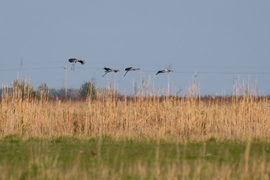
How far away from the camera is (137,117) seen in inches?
672

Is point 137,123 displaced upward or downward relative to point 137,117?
downward

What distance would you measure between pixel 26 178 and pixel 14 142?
674 cm

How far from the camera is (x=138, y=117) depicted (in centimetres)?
1709

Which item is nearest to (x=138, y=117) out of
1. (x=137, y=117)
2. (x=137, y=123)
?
A: (x=137, y=117)

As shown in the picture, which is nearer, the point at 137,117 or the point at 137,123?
the point at 137,123

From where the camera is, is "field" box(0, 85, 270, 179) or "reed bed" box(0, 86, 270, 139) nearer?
"field" box(0, 85, 270, 179)

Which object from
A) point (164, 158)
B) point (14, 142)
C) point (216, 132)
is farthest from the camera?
point (216, 132)

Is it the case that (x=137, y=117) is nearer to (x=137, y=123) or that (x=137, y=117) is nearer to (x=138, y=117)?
(x=138, y=117)

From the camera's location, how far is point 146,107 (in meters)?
17.3

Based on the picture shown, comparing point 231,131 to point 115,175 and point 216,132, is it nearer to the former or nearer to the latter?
point 216,132

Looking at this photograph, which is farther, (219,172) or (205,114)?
(205,114)

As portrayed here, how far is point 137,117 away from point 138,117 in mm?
32

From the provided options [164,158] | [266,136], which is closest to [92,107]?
[266,136]

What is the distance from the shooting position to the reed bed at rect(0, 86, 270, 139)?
16562 millimetres
